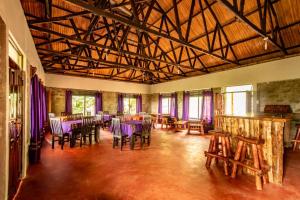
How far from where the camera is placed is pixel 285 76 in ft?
20.9

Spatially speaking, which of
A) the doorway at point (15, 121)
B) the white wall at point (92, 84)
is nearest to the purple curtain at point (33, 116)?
the doorway at point (15, 121)

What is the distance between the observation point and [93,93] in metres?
11.3

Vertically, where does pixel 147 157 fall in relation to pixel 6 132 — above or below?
below

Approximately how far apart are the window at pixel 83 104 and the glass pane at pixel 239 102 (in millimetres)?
8838

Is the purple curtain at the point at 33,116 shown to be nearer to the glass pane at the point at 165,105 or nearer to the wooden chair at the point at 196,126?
the wooden chair at the point at 196,126

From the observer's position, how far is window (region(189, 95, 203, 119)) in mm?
10242

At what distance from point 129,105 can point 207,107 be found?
609cm

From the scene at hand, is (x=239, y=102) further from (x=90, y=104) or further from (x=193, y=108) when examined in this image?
(x=90, y=104)

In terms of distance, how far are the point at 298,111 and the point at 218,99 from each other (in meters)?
3.50

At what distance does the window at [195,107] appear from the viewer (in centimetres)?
1024

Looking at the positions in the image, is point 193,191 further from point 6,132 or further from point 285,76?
point 285,76

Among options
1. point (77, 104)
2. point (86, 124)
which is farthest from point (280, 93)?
point (77, 104)

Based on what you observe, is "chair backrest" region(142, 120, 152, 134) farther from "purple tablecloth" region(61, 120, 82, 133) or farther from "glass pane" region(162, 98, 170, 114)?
"glass pane" region(162, 98, 170, 114)

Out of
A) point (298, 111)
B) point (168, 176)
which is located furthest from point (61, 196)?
point (298, 111)
